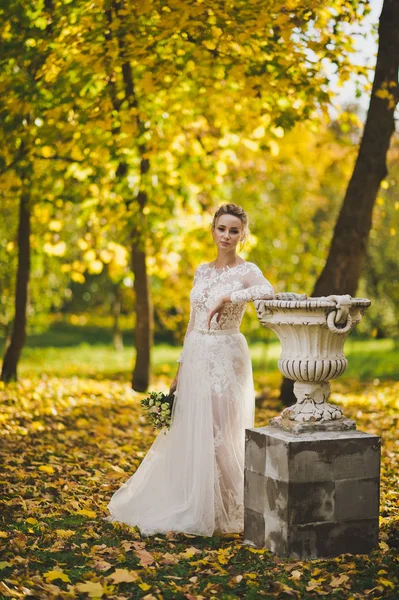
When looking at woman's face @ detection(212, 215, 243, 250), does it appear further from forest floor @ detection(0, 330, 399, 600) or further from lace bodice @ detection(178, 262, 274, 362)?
forest floor @ detection(0, 330, 399, 600)

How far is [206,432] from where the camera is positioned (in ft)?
16.8

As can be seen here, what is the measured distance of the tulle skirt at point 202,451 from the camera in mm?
5027

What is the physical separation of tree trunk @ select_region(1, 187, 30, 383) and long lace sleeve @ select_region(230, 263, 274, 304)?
5.65 metres

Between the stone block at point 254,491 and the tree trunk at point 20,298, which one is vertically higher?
the tree trunk at point 20,298

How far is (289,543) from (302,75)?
15.2ft

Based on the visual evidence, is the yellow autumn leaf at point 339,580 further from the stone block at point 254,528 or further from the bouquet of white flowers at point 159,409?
the bouquet of white flowers at point 159,409

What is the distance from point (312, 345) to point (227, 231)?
42.5 inches

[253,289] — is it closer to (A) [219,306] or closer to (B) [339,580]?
(A) [219,306]

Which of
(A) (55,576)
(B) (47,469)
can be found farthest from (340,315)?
(B) (47,469)

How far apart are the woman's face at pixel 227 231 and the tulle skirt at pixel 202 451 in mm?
594

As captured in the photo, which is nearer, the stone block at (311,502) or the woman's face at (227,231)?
the stone block at (311,502)

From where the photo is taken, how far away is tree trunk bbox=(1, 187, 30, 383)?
10156mm

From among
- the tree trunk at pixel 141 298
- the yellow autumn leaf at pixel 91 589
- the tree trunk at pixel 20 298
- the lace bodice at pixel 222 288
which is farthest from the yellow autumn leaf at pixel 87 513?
the tree trunk at pixel 20 298

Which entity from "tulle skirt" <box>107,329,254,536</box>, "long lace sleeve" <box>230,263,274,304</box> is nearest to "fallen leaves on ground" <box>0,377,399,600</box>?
"tulle skirt" <box>107,329,254,536</box>
